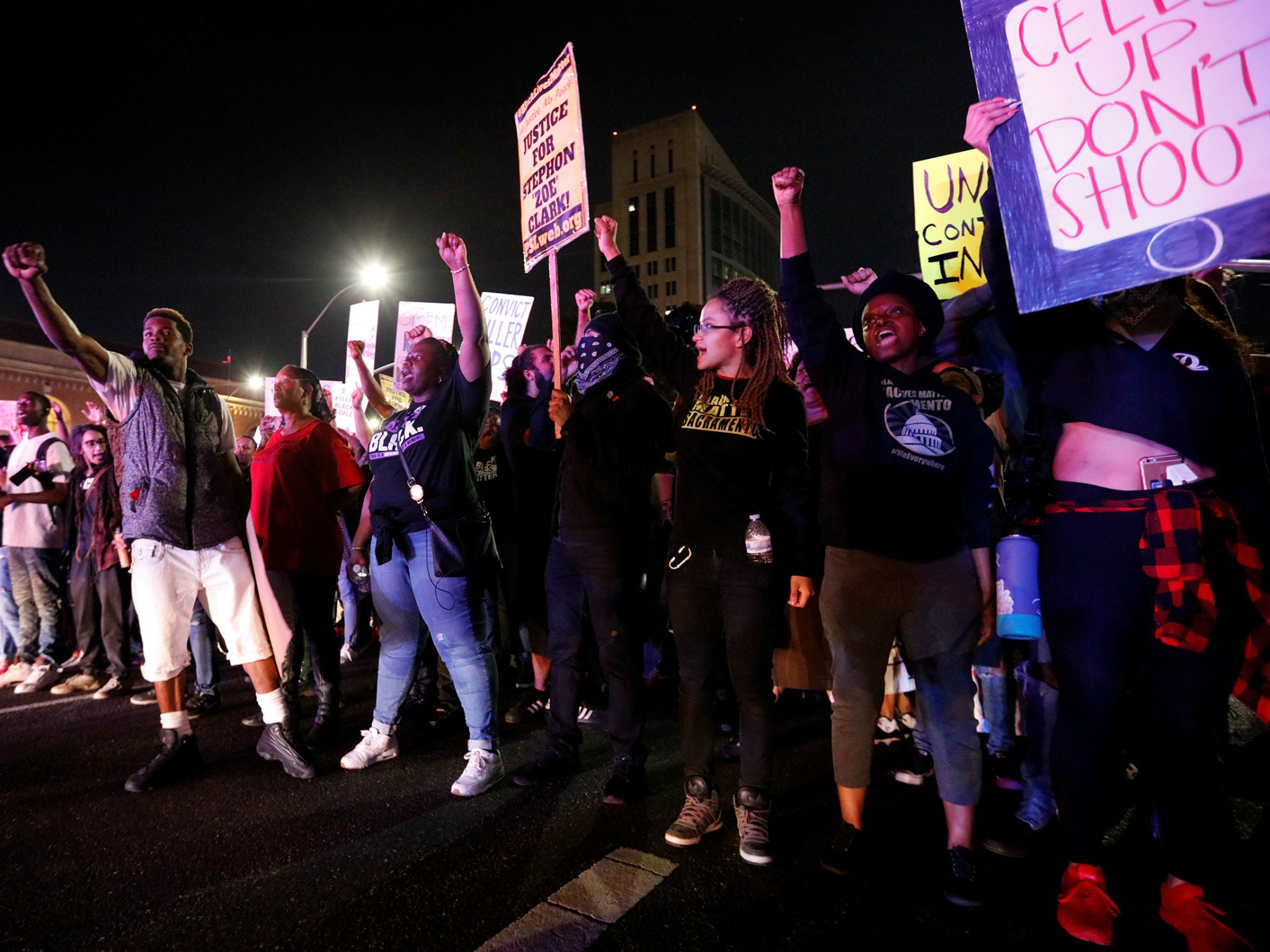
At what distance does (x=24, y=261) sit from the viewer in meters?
3.15

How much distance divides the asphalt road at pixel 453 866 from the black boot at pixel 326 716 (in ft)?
1.20

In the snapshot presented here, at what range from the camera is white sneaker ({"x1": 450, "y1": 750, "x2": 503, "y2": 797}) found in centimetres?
347

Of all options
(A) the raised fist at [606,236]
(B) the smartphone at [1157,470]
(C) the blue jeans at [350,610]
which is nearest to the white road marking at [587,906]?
(B) the smartphone at [1157,470]

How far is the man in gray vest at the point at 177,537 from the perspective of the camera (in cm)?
362

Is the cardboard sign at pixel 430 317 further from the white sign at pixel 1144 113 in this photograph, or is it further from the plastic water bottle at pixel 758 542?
the white sign at pixel 1144 113

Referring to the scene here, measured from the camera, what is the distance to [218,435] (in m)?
4.04

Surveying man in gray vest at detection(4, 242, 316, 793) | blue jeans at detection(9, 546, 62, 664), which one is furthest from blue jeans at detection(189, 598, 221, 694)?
blue jeans at detection(9, 546, 62, 664)

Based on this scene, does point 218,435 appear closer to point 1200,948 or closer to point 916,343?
point 916,343

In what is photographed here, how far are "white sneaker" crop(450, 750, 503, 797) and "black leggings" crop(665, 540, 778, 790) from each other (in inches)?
43.2

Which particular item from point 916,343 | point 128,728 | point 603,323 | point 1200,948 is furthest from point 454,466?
point 1200,948

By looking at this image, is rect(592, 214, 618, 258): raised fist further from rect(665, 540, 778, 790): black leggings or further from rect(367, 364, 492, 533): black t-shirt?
rect(665, 540, 778, 790): black leggings

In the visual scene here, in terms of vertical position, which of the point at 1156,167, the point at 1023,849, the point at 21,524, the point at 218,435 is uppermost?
the point at 1156,167

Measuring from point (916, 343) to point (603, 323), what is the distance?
63.3 inches

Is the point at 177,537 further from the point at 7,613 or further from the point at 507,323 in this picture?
the point at 507,323
